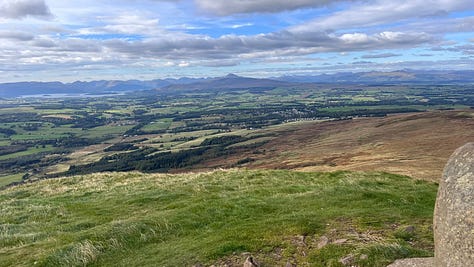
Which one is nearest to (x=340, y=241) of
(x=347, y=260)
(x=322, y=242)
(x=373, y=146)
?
(x=322, y=242)

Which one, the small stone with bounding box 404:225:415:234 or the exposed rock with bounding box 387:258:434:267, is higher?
the exposed rock with bounding box 387:258:434:267

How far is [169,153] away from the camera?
13475cm

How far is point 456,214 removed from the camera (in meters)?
8.23

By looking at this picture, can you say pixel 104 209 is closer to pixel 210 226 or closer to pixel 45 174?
pixel 210 226

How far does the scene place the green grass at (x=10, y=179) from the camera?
110000 mm

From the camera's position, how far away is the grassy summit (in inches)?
506

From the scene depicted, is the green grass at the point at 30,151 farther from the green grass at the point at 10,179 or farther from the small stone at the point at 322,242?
the small stone at the point at 322,242

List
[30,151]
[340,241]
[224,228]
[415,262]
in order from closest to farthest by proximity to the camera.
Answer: [415,262]
[340,241]
[224,228]
[30,151]

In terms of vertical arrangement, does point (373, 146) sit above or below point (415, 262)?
below

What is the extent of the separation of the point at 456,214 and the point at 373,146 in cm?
8017

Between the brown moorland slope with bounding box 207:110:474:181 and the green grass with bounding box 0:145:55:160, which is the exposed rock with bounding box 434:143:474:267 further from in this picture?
the green grass with bounding box 0:145:55:160

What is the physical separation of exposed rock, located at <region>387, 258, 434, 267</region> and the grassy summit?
515 millimetres

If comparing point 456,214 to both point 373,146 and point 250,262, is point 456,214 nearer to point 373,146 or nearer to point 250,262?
point 250,262

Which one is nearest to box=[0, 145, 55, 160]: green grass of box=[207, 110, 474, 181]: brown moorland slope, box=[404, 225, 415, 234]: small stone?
box=[207, 110, 474, 181]: brown moorland slope
